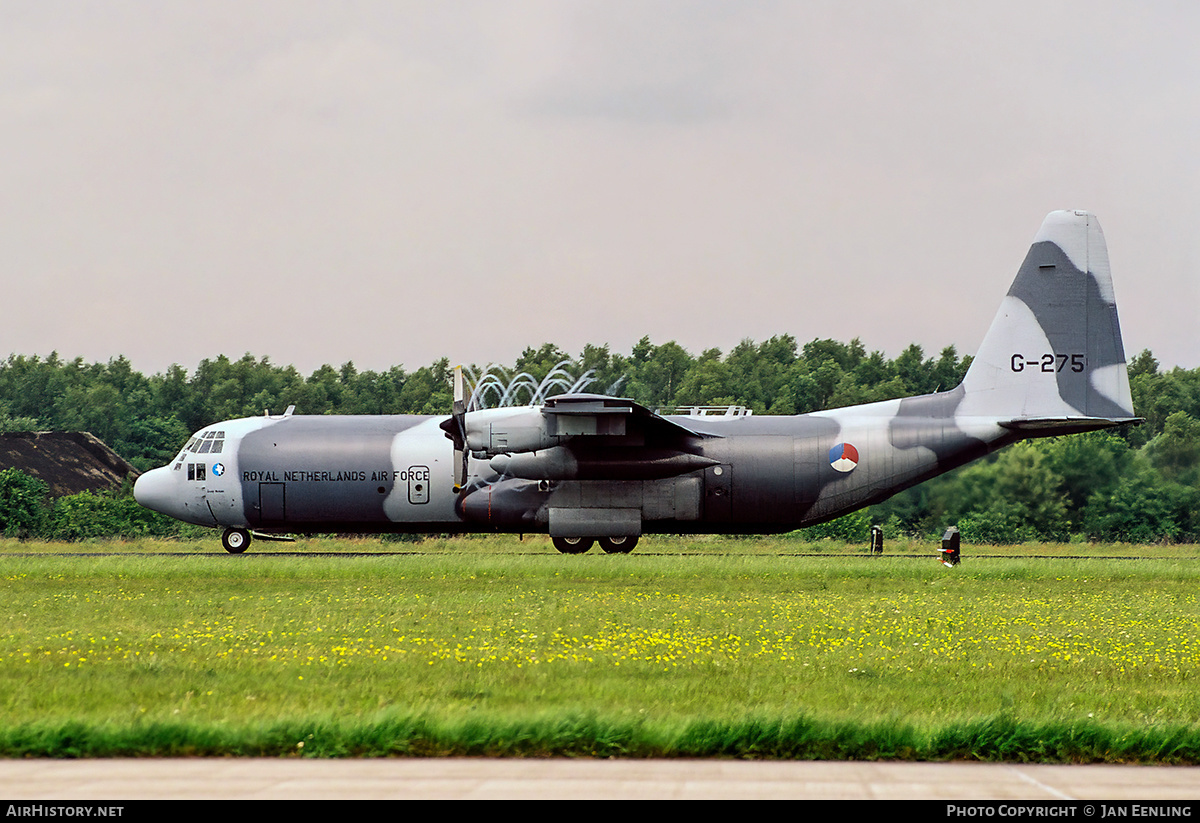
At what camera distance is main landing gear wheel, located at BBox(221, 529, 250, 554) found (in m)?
36.3

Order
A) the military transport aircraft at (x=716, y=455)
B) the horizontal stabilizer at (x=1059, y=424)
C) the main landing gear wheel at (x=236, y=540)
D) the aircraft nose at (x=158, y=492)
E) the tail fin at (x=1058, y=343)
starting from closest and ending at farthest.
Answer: the horizontal stabilizer at (x=1059, y=424)
the military transport aircraft at (x=716, y=455)
the tail fin at (x=1058, y=343)
the aircraft nose at (x=158, y=492)
the main landing gear wheel at (x=236, y=540)

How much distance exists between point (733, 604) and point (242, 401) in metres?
65.9

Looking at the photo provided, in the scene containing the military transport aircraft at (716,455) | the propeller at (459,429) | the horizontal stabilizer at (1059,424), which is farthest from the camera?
the military transport aircraft at (716,455)

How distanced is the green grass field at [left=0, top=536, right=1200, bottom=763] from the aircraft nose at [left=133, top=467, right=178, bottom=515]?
6.19 metres

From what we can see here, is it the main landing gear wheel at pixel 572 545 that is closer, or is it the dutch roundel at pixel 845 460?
the dutch roundel at pixel 845 460

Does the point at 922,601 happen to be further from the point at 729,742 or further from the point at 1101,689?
the point at 729,742

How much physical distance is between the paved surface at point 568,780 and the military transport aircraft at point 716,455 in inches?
906

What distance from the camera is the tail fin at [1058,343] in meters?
34.0

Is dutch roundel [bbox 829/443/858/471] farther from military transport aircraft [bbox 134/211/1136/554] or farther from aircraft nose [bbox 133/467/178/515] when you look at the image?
aircraft nose [bbox 133/467/178/515]

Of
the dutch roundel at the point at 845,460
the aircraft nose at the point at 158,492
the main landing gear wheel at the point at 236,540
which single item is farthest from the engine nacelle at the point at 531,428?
the aircraft nose at the point at 158,492

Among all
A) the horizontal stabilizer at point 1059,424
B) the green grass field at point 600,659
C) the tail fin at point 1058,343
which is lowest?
the green grass field at point 600,659

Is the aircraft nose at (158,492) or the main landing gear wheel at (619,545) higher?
the aircraft nose at (158,492)

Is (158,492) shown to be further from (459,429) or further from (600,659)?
(600,659)

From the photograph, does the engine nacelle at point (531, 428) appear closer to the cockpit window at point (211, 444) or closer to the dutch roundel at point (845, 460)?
the dutch roundel at point (845, 460)
